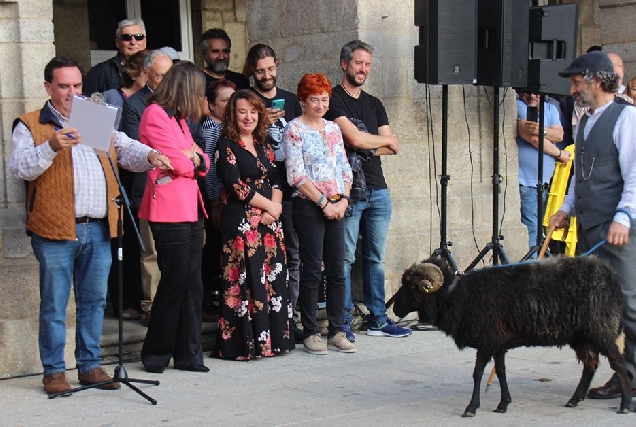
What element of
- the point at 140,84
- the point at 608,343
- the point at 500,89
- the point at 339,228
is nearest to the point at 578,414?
the point at 608,343

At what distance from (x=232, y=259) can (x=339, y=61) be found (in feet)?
8.34

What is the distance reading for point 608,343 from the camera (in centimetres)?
672

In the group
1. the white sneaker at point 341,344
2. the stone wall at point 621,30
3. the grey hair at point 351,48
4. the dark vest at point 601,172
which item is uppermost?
the stone wall at point 621,30

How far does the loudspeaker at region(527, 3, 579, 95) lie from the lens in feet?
33.8

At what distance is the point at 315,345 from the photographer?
870 centimetres

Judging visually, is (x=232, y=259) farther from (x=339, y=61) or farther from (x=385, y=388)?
(x=339, y=61)

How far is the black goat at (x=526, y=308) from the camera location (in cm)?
666

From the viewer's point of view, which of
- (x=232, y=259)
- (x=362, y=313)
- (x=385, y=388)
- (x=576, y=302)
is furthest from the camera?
(x=362, y=313)

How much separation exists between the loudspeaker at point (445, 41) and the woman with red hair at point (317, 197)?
1.35 m

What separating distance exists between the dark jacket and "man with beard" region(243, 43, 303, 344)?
1005 millimetres

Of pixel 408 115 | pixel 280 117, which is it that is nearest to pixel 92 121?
pixel 280 117

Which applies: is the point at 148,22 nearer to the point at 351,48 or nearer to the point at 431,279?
the point at 351,48

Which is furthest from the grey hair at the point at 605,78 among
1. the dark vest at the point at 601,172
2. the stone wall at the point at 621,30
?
the stone wall at the point at 621,30

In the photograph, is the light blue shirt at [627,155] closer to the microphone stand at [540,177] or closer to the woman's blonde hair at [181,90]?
the woman's blonde hair at [181,90]
